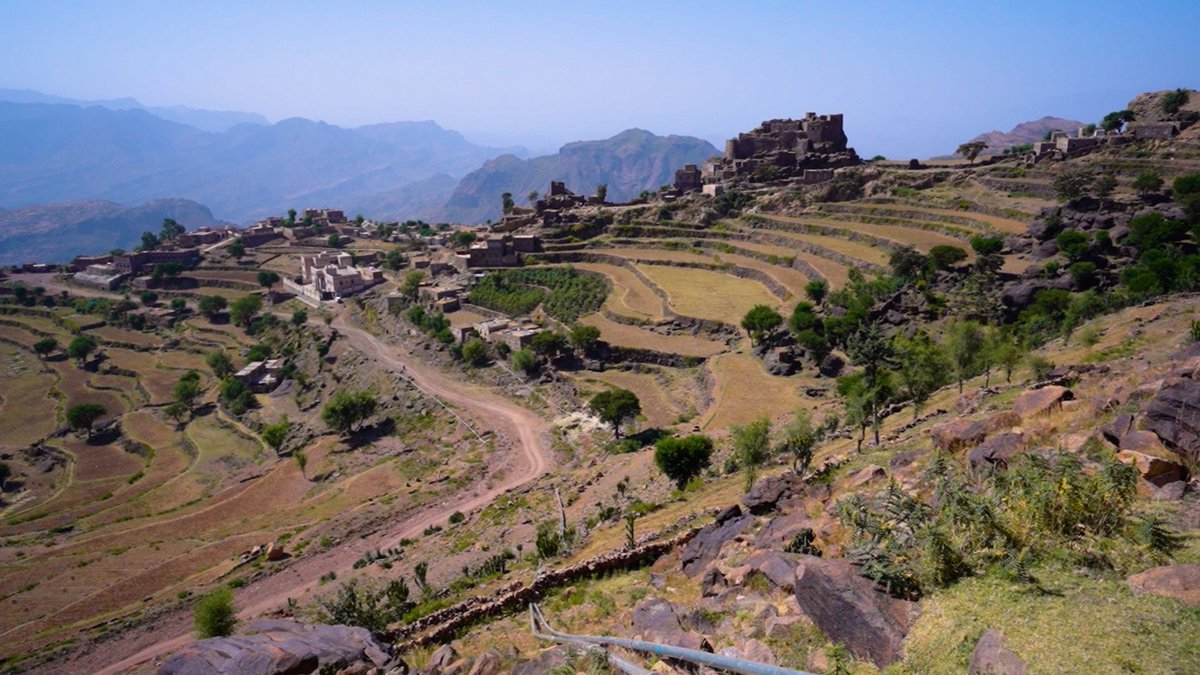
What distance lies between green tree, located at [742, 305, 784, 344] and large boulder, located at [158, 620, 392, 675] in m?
31.5

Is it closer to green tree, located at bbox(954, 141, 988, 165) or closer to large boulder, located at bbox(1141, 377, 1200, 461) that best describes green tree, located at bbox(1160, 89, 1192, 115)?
green tree, located at bbox(954, 141, 988, 165)

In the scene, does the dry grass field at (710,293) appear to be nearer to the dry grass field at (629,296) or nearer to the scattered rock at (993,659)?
the dry grass field at (629,296)

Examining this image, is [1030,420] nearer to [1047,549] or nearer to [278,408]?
[1047,549]

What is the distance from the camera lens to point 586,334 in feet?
151

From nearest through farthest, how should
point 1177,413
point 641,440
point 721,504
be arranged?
1. point 1177,413
2. point 721,504
3. point 641,440

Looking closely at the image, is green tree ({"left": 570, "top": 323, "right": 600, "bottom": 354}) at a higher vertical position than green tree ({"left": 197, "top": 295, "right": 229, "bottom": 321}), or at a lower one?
higher

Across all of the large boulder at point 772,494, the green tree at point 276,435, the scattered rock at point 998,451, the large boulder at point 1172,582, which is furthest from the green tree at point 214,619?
the green tree at point 276,435

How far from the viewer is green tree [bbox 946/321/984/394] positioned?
85.7 feet

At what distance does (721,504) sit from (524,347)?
105 feet

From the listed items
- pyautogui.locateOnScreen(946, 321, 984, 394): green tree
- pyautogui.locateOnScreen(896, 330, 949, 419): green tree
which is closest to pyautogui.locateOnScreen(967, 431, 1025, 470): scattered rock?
pyautogui.locateOnScreen(896, 330, 949, 419): green tree

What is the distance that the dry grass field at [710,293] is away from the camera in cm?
4707

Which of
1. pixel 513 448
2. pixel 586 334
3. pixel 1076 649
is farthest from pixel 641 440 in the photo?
pixel 1076 649

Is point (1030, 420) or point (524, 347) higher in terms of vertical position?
point (1030, 420)

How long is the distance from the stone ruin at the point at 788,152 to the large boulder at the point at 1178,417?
6106 centimetres
